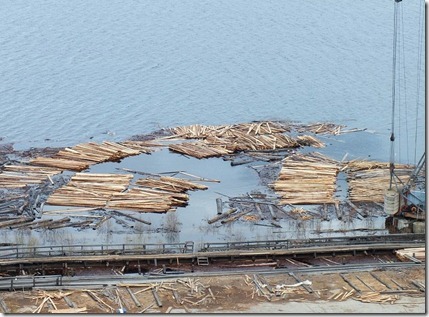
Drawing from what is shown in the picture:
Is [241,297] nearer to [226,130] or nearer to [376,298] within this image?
[376,298]

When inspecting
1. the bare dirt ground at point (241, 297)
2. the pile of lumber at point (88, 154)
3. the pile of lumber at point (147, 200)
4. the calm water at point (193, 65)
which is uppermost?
the calm water at point (193, 65)

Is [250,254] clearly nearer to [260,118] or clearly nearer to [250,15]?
[260,118]

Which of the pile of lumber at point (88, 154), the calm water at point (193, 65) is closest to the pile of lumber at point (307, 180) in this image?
the calm water at point (193, 65)

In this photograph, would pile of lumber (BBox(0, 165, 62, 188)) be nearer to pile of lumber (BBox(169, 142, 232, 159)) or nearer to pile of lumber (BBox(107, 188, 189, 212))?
pile of lumber (BBox(107, 188, 189, 212))

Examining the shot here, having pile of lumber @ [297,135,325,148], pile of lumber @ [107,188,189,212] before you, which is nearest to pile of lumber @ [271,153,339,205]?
pile of lumber @ [297,135,325,148]

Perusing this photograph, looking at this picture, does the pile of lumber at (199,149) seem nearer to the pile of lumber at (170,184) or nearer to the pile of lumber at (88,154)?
the pile of lumber at (88,154)

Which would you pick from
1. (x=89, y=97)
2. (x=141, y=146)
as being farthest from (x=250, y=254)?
(x=89, y=97)
